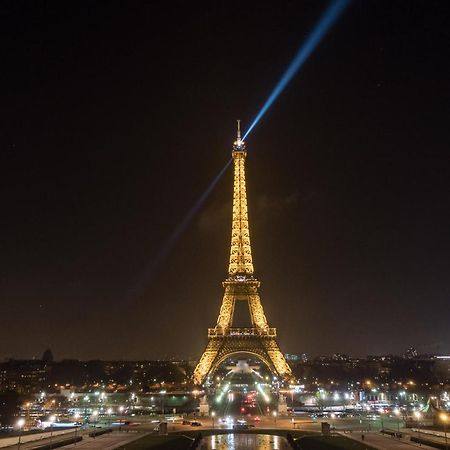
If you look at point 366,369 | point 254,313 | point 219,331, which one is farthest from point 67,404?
point 366,369

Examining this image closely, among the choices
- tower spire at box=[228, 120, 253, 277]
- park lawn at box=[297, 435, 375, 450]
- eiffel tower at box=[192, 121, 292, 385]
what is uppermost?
tower spire at box=[228, 120, 253, 277]

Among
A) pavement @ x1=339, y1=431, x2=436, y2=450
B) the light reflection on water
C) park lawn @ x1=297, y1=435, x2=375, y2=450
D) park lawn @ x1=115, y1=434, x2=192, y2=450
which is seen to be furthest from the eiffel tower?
park lawn @ x1=297, y1=435, x2=375, y2=450

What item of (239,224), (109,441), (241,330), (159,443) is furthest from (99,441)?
(239,224)

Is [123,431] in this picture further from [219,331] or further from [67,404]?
[67,404]

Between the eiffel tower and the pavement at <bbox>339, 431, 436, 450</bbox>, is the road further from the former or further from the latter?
the eiffel tower

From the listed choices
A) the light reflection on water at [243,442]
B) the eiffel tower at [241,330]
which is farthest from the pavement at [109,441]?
the eiffel tower at [241,330]

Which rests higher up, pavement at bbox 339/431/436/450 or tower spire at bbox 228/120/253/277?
tower spire at bbox 228/120/253/277

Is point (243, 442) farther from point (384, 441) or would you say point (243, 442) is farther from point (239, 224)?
point (239, 224)

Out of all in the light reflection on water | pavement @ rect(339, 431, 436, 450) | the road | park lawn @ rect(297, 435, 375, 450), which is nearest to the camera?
park lawn @ rect(297, 435, 375, 450)
